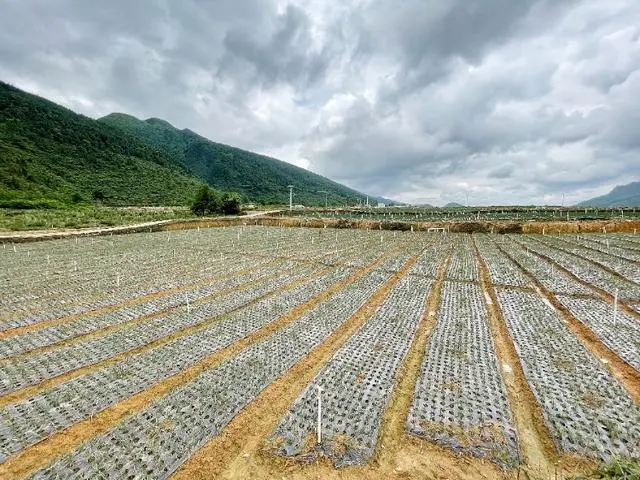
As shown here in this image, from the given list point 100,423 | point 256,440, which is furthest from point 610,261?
point 100,423

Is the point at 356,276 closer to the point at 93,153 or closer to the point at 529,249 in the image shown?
the point at 529,249

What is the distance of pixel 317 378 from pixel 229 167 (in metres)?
161

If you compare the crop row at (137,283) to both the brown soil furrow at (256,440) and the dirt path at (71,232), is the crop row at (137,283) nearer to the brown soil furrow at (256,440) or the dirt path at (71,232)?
the brown soil furrow at (256,440)

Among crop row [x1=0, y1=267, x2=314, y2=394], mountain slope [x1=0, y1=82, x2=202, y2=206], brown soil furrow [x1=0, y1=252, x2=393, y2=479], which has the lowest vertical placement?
brown soil furrow [x1=0, y1=252, x2=393, y2=479]

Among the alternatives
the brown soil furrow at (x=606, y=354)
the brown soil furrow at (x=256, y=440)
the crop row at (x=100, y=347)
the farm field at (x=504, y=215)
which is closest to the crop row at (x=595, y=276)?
the brown soil furrow at (x=606, y=354)

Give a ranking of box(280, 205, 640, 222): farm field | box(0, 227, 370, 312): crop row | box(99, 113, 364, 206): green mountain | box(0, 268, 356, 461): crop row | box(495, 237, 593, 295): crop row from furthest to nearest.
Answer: box(99, 113, 364, 206): green mountain
box(280, 205, 640, 222): farm field
box(0, 227, 370, 312): crop row
box(495, 237, 593, 295): crop row
box(0, 268, 356, 461): crop row

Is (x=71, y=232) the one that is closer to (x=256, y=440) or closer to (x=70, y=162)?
(x=256, y=440)

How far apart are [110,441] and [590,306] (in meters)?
15.1

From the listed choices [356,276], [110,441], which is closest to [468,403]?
[110,441]

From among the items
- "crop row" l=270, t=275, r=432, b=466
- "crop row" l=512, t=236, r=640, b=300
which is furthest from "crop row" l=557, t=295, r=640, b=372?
"crop row" l=270, t=275, r=432, b=466

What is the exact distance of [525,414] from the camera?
629cm

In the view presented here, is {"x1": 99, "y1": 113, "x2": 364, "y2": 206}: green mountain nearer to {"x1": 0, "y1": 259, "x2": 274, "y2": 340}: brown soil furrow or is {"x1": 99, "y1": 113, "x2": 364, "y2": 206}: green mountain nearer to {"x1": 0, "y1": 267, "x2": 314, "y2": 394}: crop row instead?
{"x1": 0, "y1": 259, "x2": 274, "y2": 340}: brown soil furrow

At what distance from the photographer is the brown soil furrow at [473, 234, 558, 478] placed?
16.6 feet

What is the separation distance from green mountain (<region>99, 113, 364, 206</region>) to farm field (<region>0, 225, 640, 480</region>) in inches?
4899
